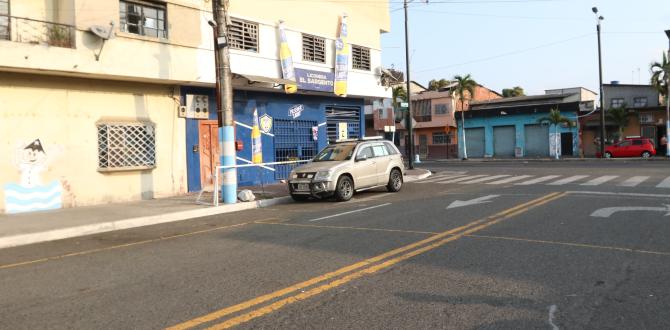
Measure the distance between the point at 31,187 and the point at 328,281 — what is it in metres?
11.1

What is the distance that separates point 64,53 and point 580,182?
15.7 m

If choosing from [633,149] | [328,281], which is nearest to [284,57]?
[328,281]

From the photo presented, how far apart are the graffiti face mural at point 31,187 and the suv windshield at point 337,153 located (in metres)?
7.19

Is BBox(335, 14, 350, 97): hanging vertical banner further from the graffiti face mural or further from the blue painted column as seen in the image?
the graffiti face mural

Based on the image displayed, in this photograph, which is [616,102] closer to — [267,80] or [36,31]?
[267,80]

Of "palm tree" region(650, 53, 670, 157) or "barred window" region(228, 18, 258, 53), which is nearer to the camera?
"barred window" region(228, 18, 258, 53)

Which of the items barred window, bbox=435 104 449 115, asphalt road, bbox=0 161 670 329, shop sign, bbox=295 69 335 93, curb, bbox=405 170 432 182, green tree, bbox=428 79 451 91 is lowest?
asphalt road, bbox=0 161 670 329

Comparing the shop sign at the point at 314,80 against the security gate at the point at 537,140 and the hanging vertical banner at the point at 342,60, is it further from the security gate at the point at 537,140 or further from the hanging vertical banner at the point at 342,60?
the security gate at the point at 537,140

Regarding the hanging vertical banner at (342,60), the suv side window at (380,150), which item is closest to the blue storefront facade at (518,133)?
the hanging vertical banner at (342,60)

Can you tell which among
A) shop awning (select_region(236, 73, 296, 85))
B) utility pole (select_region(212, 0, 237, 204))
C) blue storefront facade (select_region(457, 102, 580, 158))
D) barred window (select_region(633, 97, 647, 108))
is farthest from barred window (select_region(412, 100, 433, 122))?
utility pole (select_region(212, 0, 237, 204))

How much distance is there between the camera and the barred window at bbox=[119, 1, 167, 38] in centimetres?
1467

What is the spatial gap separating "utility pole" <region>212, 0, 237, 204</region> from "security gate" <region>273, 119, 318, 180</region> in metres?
6.07

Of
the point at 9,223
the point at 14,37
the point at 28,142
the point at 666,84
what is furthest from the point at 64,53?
the point at 666,84

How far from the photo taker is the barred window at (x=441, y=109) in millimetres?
52947
